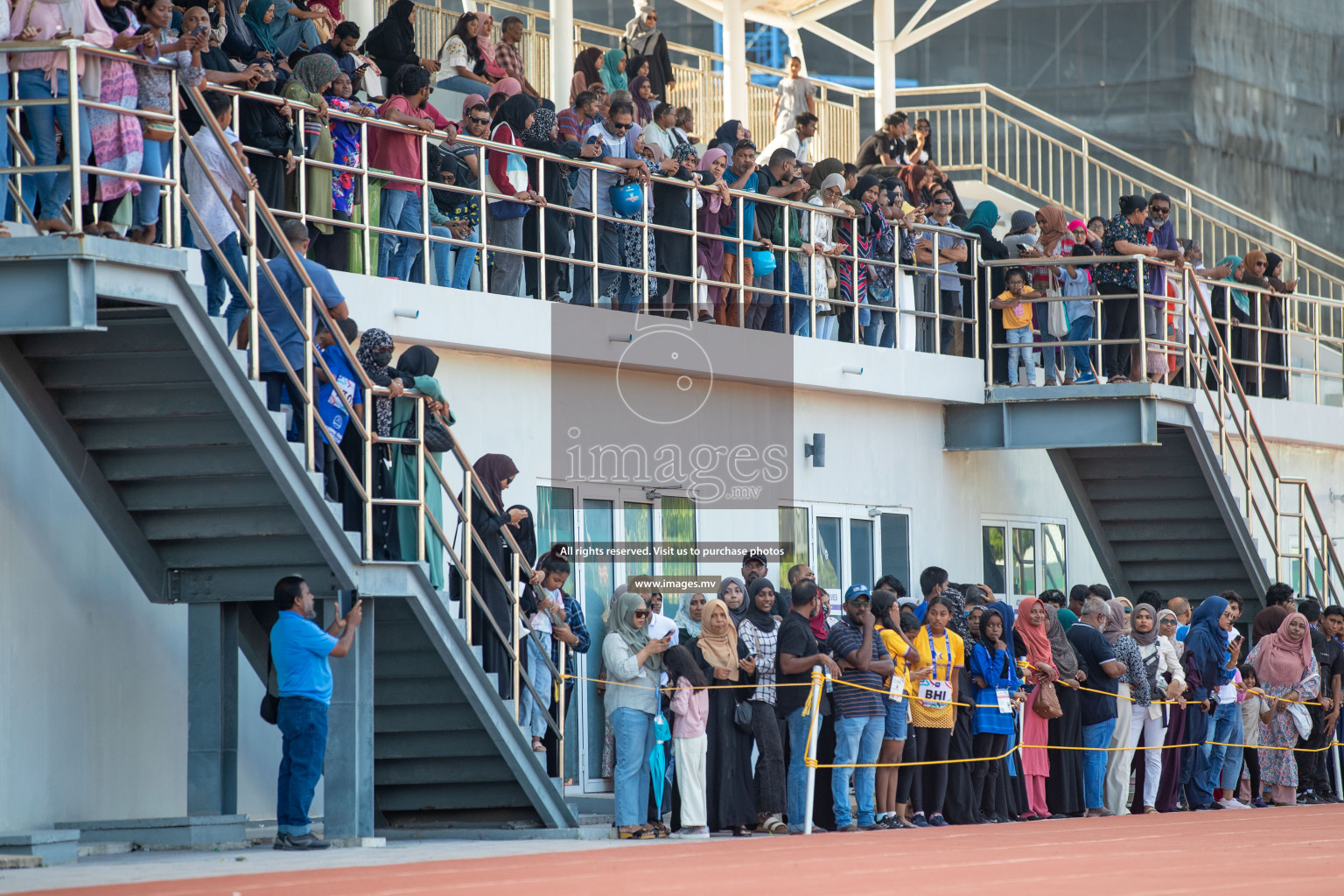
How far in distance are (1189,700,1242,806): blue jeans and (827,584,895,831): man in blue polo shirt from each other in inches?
161

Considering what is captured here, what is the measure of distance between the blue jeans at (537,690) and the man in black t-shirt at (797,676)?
5.32 ft

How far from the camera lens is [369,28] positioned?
18.3 metres

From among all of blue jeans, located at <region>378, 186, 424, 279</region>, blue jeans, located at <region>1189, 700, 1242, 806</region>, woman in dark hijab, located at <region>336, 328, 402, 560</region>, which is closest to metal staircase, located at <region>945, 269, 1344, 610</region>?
blue jeans, located at <region>1189, 700, 1242, 806</region>

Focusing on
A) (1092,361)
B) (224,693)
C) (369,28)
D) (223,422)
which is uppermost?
(369,28)

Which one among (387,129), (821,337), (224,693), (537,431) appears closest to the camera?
(224,693)

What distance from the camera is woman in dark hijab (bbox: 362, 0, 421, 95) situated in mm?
15523

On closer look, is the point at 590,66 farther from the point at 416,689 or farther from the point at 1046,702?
the point at 416,689

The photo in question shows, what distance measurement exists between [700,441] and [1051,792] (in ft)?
13.7

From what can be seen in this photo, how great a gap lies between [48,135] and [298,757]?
12.4 ft

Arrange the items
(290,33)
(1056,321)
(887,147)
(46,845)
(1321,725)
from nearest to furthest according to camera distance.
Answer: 1. (46,845)
2. (290,33)
3. (1321,725)
4. (1056,321)
5. (887,147)

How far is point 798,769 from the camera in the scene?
45.3 ft

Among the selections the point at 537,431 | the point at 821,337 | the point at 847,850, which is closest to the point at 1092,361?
the point at 821,337

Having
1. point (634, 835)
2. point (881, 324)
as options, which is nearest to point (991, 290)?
point (881, 324)

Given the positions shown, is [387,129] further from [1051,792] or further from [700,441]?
[1051,792]
